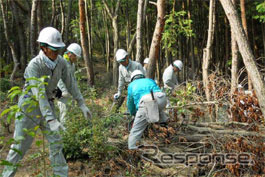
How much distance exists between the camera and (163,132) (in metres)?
6.06

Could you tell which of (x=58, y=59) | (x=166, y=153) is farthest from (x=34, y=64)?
(x=166, y=153)

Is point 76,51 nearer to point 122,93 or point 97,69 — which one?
point 122,93

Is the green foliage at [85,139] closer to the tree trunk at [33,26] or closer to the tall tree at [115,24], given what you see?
the tree trunk at [33,26]

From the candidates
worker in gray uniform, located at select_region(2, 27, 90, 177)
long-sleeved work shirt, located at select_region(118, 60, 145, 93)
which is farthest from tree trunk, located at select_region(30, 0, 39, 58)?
worker in gray uniform, located at select_region(2, 27, 90, 177)

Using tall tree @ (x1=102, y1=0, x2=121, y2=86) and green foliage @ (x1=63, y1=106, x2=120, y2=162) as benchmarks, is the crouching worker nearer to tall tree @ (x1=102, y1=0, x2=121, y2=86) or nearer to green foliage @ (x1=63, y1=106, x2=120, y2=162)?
green foliage @ (x1=63, y1=106, x2=120, y2=162)

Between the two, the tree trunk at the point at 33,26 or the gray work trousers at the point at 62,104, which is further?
the tree trunk at the point at 33,26

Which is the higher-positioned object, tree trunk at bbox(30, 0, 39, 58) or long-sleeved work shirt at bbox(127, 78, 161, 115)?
tree trunk at bbox(30, 0, 39, 58)

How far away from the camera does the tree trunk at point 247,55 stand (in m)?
5.10

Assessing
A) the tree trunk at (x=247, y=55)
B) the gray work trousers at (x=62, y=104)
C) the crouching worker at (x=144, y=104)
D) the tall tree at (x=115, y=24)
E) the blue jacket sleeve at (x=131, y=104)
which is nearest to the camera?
the tree trunk at (x=247, y=55)

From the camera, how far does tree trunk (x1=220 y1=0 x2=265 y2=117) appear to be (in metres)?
5.10

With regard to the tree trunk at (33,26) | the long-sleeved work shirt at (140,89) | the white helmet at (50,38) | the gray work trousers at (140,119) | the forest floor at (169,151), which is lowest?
the forest floor at (169,151)

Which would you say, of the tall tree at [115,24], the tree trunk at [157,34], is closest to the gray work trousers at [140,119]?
the tree trunk at [157,34]

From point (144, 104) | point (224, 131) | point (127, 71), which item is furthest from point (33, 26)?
point (224, 131)

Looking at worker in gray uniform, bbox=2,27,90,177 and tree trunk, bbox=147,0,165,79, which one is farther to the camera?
tree trunk, bbox=147,0,165,79
